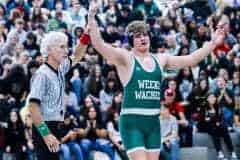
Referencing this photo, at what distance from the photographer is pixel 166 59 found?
10320 millimetres

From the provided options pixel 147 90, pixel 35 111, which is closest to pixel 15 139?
pixel 147 90

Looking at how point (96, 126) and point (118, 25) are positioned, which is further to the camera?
point (118, 25)

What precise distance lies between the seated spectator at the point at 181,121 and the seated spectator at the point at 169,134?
0.43 m

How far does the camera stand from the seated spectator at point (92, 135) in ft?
54.4

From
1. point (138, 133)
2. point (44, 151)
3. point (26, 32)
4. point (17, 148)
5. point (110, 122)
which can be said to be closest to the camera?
point (44, 151)

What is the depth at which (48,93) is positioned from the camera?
369 inches

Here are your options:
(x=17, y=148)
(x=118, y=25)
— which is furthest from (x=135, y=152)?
(x=118, y=25)

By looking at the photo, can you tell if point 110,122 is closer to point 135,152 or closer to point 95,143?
point 95,143

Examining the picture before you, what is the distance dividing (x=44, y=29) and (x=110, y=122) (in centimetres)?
455

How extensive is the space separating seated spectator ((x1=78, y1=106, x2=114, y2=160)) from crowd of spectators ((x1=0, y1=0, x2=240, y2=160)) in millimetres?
19

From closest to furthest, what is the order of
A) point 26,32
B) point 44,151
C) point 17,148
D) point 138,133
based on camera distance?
1. point 44,151
2. point 138,133
3. point 17,148
4. point 26,32

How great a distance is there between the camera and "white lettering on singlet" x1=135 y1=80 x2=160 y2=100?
991 cm

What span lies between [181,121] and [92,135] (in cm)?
198

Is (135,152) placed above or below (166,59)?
below
